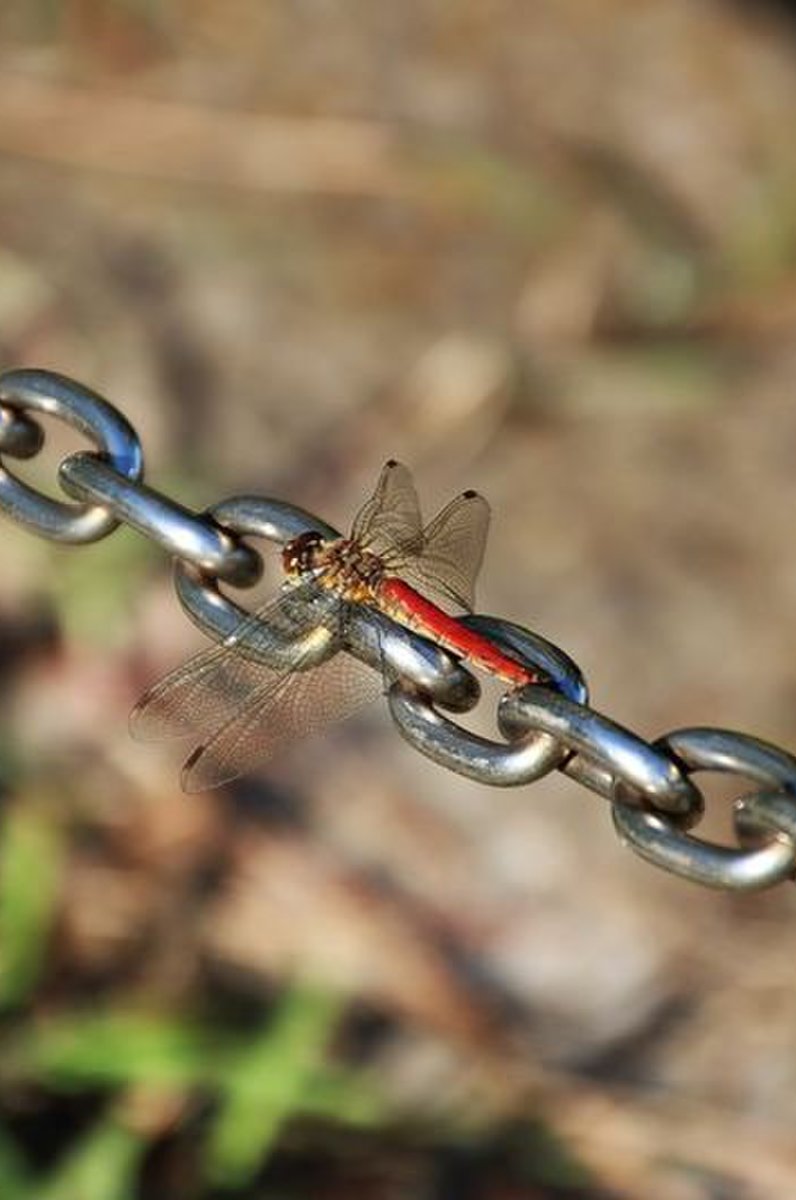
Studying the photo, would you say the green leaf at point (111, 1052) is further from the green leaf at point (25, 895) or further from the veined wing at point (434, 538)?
the veined wing at point (434, 538)

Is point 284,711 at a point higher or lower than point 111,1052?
lower

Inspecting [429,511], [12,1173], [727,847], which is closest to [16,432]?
[727,847]

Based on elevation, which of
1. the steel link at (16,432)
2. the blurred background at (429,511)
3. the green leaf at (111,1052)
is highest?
the blurred background at (429,511)

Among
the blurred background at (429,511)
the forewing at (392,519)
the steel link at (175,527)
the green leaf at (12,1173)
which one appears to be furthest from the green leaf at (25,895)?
the steel link at (175,527)

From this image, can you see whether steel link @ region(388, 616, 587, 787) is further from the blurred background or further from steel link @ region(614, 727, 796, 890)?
the blurred background

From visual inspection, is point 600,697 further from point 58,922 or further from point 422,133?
point 422,133

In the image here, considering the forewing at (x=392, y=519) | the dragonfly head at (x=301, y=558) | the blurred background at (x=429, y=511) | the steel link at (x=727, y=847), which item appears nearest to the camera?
the steel link at (x=727, y=847)

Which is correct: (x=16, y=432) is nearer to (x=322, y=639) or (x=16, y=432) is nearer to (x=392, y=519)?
(x=322, y=639)
